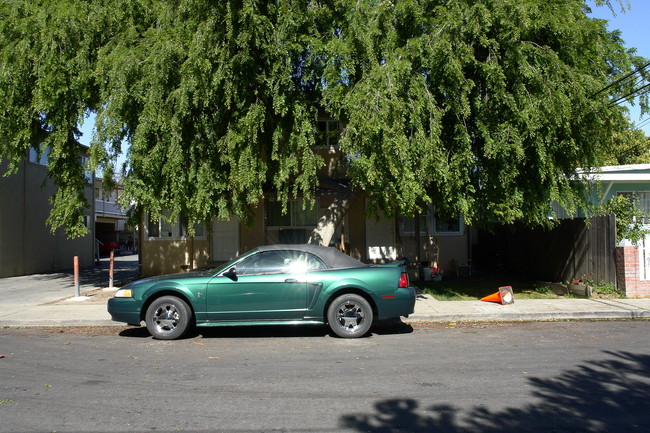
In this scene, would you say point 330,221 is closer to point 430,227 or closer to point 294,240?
point 294,240

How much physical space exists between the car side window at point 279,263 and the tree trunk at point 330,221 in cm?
440

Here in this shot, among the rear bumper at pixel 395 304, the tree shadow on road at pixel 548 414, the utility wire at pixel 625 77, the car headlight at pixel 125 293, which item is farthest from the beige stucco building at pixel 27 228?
the tree shadow on road at pixel 548 414

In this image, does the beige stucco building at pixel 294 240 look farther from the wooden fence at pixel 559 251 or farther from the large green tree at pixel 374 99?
the large green tree at pixel 374 99

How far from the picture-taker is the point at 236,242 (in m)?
17.8

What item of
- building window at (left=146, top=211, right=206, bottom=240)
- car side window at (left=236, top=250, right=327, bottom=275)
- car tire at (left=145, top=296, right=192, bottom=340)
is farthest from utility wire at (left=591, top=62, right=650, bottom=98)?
building window at (left=146, top=211, right=206, bottom=240)

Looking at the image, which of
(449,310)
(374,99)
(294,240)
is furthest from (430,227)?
(374,99)

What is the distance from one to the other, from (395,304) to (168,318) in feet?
12.1

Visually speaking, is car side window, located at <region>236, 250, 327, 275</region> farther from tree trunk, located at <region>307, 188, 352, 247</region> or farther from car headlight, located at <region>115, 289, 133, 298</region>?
tree trunk, located at <region>307, 188, 352, 247</region>

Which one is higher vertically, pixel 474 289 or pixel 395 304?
pixel 395 304

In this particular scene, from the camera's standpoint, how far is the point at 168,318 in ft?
27.7

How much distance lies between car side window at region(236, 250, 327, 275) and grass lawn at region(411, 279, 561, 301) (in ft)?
16.2

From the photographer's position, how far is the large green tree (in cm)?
994

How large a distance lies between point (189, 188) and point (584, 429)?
879cm

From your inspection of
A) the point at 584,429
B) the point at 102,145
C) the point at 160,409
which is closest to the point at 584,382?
the point at 584,429
